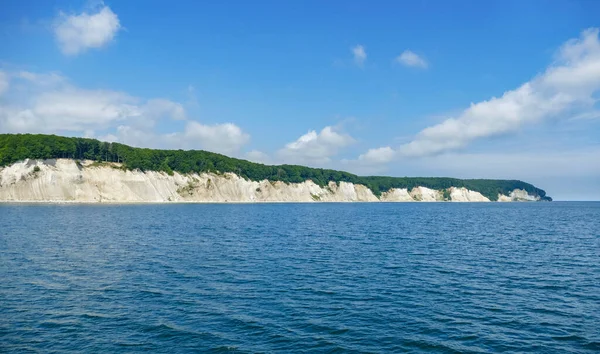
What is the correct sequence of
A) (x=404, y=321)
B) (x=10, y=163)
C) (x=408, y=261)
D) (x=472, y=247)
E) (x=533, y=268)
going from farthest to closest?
(x=10, y=163) < (x=472, y=247) < (x=408, y=261) < (x=533, y=268) < (x=404, y=321)

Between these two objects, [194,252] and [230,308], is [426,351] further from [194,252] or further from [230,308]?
[194,252]

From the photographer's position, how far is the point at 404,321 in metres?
22.5

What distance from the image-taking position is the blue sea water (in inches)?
770

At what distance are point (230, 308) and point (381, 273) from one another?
1544cm

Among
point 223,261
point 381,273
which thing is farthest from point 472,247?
point 223,261

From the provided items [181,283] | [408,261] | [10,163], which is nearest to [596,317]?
[408,261]

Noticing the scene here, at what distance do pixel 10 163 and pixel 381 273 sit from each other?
529 feet

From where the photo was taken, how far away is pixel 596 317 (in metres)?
23.4

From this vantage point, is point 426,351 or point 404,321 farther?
point 404,321

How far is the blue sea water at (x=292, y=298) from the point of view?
19.6m

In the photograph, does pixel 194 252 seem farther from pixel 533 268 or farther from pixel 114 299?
pixel 533 268

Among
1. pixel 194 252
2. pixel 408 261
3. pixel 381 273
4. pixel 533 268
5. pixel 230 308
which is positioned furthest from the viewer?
pixel 194 252

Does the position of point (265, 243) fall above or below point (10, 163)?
below

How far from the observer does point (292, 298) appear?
87.2 feet
